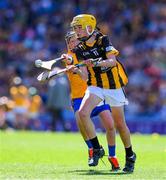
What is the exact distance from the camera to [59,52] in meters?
29.6

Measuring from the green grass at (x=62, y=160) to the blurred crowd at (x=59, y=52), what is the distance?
5.01 meters

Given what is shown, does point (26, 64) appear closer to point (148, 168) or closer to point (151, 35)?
point (151, 35)

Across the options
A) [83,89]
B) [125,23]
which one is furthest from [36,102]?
[83,89]

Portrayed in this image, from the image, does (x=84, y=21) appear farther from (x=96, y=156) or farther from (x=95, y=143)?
(x=96, y=156)

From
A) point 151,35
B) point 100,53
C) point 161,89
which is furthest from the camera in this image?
point 151,35

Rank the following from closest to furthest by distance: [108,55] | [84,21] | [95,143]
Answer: [108,55] < [84,21] < [95,143]

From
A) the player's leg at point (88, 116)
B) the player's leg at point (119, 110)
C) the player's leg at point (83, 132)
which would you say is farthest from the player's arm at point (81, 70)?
the player's leg at point (83, 132)

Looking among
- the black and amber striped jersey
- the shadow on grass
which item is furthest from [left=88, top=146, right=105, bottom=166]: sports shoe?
the black and amber striped jersey

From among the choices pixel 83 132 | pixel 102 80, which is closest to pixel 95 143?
pixel 83 132

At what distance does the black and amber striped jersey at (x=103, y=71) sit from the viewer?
1191cm

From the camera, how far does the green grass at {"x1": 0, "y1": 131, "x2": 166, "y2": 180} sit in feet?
37.0

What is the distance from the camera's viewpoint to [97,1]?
31531 mm

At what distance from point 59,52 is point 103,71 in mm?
17677

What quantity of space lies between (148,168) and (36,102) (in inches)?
653
